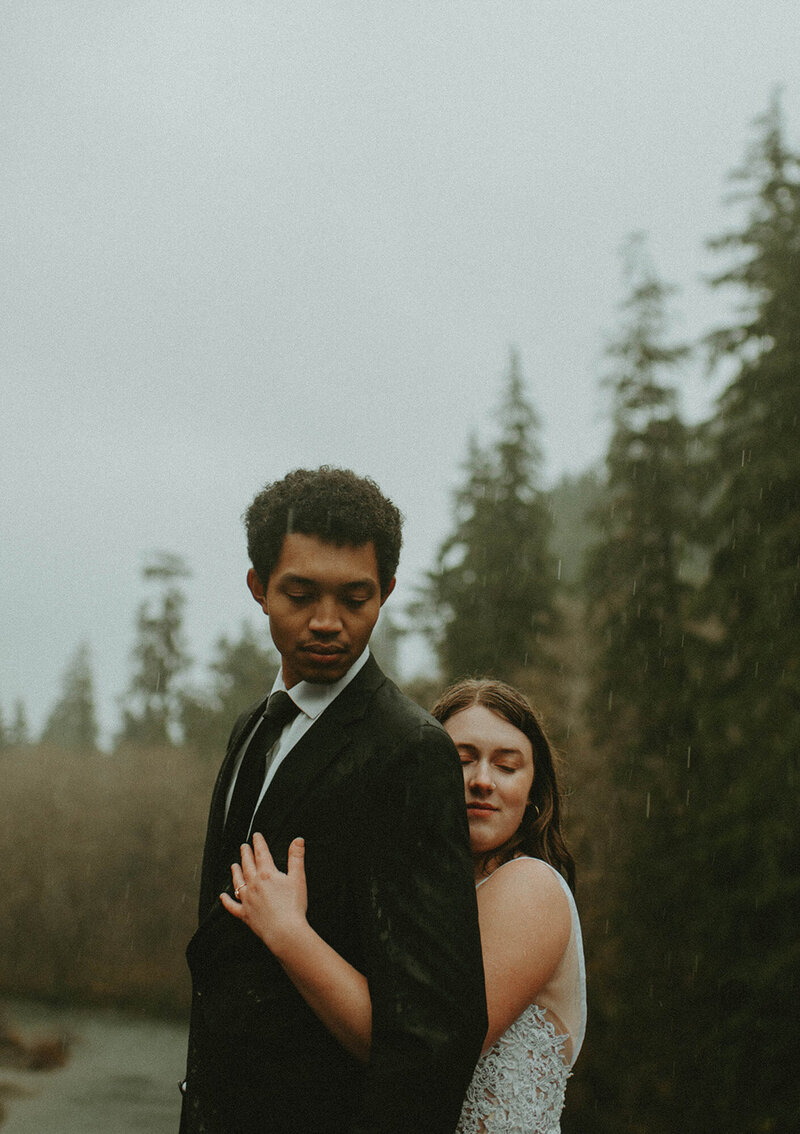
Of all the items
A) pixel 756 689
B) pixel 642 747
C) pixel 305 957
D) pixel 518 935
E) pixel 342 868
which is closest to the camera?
pixel 305 957

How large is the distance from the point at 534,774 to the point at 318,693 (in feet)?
2.99

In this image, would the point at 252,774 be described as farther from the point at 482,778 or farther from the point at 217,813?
the point at 482,778

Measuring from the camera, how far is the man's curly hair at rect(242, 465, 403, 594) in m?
1.97

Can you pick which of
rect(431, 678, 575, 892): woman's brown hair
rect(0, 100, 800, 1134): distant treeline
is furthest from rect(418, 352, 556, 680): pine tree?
rect(431, 678, 575, 892): woman's brown hair

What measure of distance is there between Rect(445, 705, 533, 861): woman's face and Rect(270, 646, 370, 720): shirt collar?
0.57 m

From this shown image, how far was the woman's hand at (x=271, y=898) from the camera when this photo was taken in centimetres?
175

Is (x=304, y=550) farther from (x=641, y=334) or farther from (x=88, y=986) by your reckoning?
(x=88, y=986)

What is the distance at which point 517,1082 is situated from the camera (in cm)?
220

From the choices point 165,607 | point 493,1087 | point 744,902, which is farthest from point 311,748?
point 165,607

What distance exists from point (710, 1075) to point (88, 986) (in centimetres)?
1719

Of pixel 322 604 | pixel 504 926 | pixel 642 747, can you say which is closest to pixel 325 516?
pixel 322 604

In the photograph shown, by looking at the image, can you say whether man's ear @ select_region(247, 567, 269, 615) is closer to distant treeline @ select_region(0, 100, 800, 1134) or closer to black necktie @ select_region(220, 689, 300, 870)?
black necktie @ select_region(220, 689, 300, 870)

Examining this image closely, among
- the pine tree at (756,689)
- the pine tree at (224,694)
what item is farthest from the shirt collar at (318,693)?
the pine tree at (224,694)

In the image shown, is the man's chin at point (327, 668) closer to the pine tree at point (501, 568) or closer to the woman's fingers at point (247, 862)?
the woman's fingers at point (247, 862)
